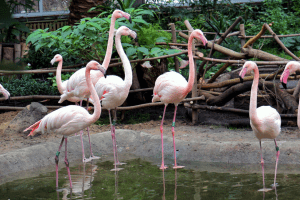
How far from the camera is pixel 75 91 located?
17.1 ft

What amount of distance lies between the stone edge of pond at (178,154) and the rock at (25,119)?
109 centimetres

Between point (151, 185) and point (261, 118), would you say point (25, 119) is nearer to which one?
point (151, 185)

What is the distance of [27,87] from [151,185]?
5672 millimetres

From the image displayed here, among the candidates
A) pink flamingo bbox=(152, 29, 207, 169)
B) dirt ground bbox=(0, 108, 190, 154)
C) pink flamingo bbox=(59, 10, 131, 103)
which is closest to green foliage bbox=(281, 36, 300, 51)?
dirt ground bbox=(0, 108, 190, 154)

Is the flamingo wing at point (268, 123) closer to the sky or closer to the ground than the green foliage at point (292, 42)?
closer to the ground

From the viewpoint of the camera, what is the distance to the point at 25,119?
6.09m

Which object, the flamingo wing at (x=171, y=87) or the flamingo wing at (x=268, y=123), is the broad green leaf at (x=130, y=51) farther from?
the flamingo wing at (x=268, y=123)

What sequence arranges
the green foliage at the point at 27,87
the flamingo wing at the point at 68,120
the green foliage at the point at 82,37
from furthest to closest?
the green foliage at the point at 27,87 → the green foliage at the point at 82,37 → the flamingo wing at the point at 68,120

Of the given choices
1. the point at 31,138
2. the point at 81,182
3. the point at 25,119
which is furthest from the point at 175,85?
the point at 25,119

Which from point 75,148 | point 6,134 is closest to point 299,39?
point 75,148

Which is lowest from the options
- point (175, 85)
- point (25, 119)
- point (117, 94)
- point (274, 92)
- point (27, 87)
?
point (25, 119)

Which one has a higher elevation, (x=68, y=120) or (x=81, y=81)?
(x=81, y=81)

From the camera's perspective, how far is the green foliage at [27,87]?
825 cm

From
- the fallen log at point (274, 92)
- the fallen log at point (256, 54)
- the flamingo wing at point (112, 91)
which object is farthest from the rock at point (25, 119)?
the fallen log at point (256, 54)
